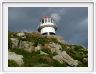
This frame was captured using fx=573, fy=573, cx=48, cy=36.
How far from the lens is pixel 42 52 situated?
382cm

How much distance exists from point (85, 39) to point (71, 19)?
170 millimetres

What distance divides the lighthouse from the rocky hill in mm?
29

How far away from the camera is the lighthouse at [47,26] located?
383 centimetres

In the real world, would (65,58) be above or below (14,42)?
below

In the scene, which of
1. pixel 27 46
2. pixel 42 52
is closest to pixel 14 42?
pixel 27 46

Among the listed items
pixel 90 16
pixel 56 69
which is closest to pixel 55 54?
pixel 56 69

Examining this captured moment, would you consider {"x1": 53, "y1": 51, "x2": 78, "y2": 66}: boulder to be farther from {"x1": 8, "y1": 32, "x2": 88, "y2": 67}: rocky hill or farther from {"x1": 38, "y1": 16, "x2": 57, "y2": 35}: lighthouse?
{"x1": 38, "y1": 16, "x2": 57, "y2": 35}: lighthouse

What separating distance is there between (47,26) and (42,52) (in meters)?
0.18

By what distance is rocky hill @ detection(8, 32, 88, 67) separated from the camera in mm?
3807

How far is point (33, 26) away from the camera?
12.6 feet

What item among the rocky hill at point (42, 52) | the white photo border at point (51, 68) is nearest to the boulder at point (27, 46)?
the rocky hill at point (42, 52)

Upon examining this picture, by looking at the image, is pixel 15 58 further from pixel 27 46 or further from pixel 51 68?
pixel 51 68

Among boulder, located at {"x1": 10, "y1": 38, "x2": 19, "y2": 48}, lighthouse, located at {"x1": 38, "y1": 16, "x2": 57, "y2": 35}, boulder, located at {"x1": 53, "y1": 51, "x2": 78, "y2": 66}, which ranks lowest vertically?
boulder, located at {"x1": 53, "y1": 51, "x2": 78, "y2": 66}

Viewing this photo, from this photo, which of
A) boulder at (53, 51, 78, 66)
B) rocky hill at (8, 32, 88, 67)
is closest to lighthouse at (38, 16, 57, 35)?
rocky hill at (8, 32, 88, 67)
